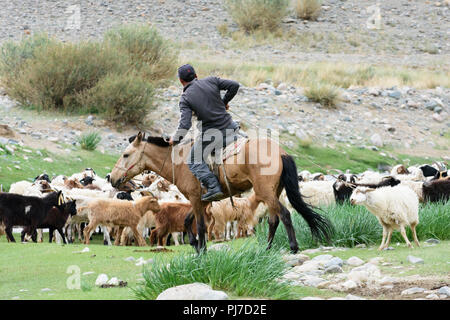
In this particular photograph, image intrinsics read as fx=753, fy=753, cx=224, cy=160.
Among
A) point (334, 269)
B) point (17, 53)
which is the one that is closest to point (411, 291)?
point (334, 269)

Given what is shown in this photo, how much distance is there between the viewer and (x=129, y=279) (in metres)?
8.87

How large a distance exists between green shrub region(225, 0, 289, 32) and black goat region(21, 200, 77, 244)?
1352 inches

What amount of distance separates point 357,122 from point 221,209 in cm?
1701

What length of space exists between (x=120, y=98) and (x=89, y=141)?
2.65 meters

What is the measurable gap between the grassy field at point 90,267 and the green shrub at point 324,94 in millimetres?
19699

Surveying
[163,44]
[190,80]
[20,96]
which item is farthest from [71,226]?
[163,44]

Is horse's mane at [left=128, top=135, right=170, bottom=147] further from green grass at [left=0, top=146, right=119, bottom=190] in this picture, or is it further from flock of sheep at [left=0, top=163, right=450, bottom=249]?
green grass at [left=0, top=146, right=119, bottom=190]

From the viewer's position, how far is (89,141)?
2350 cm

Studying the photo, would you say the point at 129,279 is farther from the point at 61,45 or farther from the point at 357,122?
the point at 357,122

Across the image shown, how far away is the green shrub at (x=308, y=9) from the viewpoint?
164ft

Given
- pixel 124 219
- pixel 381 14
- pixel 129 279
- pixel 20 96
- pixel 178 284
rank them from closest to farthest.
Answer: pixel 178 284, pixel 129 279, pixel 124 219, pixel 20 96, pixel 381 14

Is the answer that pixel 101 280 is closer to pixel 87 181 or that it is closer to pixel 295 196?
pixel 295 196

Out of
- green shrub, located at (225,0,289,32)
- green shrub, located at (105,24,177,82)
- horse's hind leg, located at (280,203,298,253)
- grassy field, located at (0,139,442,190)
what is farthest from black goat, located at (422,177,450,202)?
green shrub, located at (225,0,289,32)

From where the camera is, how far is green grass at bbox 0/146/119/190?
63.8 ft
